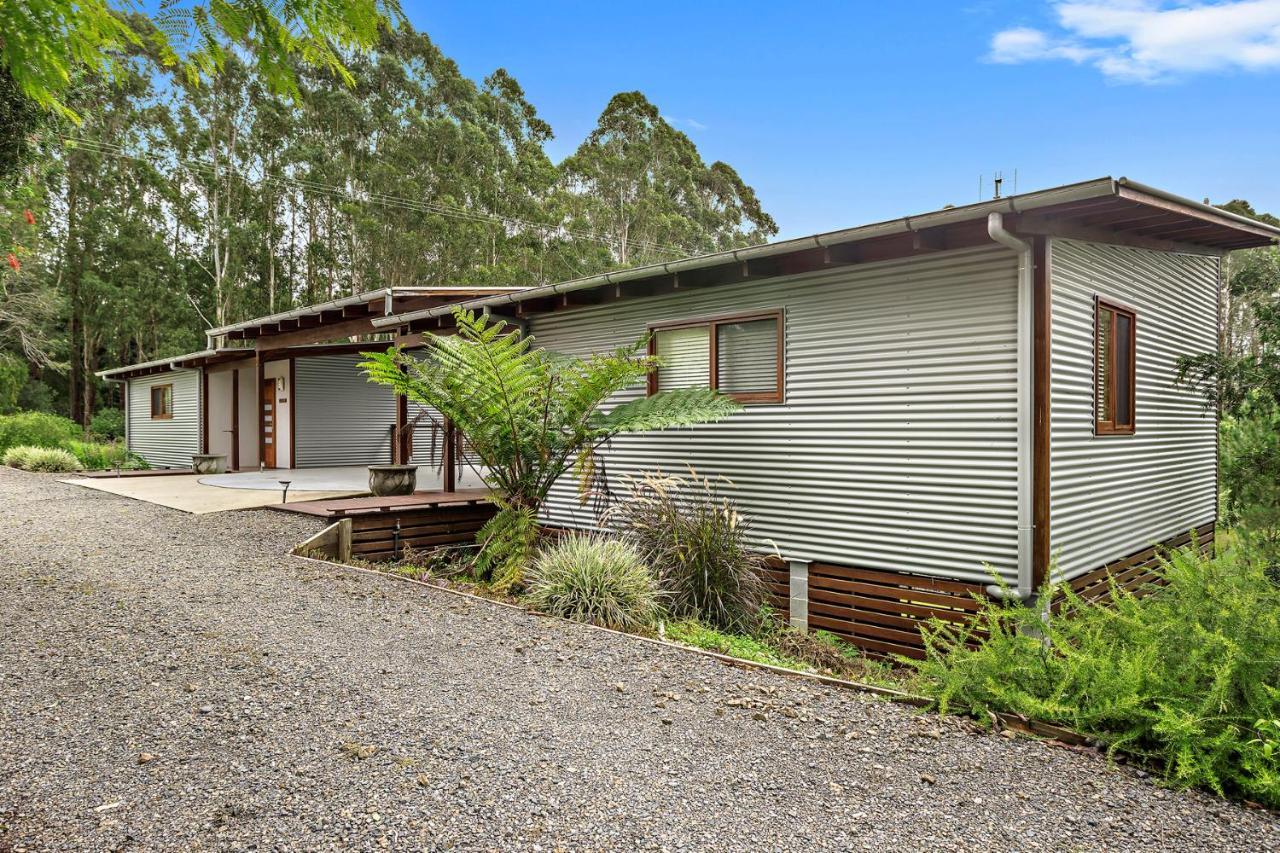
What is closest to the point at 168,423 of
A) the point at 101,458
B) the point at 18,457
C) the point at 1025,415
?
the point at 101,458

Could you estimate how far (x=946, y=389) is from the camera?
575 cm

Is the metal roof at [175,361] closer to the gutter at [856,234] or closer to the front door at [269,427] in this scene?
the front door at [269,427]

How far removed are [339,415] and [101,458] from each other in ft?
20.0

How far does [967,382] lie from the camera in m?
5.64

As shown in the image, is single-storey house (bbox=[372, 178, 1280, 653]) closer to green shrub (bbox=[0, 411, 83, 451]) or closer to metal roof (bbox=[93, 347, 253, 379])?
metal roof (bbox=[93, 347, 253, 379])

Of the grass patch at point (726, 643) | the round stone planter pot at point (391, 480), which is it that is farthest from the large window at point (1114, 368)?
the round stone planter pot at point (391, 480)

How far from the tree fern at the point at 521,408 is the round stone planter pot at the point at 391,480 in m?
3.17

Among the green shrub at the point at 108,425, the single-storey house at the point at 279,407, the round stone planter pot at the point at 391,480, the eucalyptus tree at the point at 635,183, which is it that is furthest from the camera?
the eucalyptus tree at the point at 635,183

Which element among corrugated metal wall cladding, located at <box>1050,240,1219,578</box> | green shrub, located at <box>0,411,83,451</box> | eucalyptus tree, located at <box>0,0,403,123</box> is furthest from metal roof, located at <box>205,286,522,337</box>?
green shrub, located at <box>0,411,83,451</box>

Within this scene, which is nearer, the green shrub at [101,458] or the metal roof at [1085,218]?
the metal roof at [1085,218]

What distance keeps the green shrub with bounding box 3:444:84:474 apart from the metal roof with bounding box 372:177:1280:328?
14.1m

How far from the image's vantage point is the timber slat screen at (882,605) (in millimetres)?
5688

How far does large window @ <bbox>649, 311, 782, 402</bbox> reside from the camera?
6.93m

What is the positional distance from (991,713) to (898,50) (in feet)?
58.9
